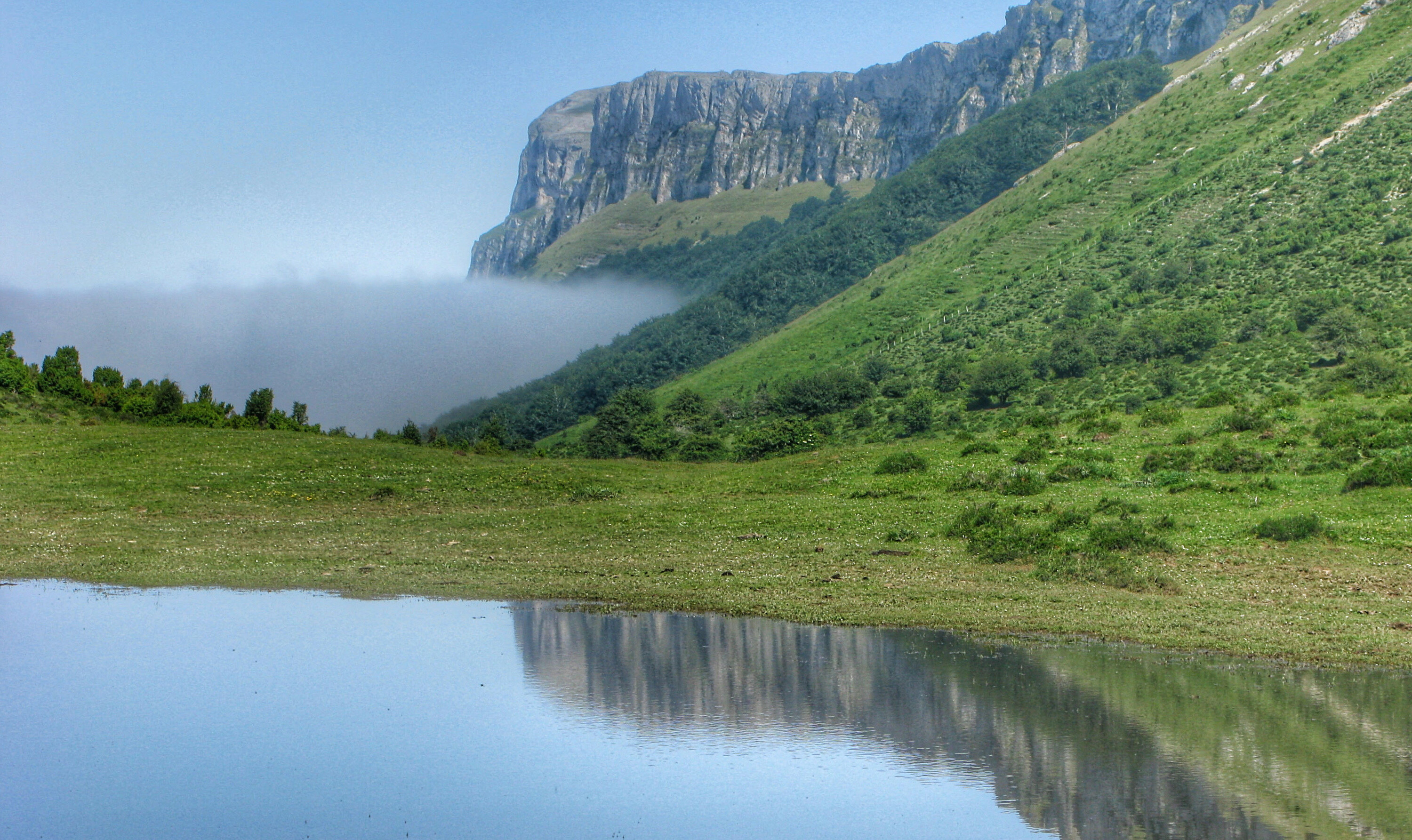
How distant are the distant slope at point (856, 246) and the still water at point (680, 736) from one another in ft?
479

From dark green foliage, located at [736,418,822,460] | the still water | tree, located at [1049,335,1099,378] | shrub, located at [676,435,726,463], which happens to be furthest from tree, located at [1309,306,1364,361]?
the still water

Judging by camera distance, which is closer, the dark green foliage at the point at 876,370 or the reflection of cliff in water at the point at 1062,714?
the reflection of cliff in water at the point at 1062,714

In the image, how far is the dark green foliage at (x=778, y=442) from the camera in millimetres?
62281

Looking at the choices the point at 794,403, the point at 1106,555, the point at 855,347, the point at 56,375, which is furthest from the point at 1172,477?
the point at 855,347

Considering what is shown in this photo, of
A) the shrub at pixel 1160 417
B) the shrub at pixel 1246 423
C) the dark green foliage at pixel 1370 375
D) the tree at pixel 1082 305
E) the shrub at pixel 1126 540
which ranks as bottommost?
the shrub at pixel 1126 540

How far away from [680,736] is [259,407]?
166 ft

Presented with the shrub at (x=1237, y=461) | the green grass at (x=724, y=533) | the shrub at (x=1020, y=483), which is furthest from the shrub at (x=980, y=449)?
the shrub at (x=1237, y=461)

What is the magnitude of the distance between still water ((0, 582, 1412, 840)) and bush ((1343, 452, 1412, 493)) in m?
17.8

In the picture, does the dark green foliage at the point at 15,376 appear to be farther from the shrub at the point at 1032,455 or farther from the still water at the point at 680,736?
the shrub at the point at 1032,455

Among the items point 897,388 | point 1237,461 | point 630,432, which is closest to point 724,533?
point 1237,461

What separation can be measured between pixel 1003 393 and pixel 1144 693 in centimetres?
6469

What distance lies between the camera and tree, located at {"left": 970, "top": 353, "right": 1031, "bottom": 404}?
79.0 meters

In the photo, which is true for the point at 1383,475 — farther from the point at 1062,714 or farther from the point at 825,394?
the point at 825,394

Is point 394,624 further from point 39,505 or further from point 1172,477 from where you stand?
point 1172,477
